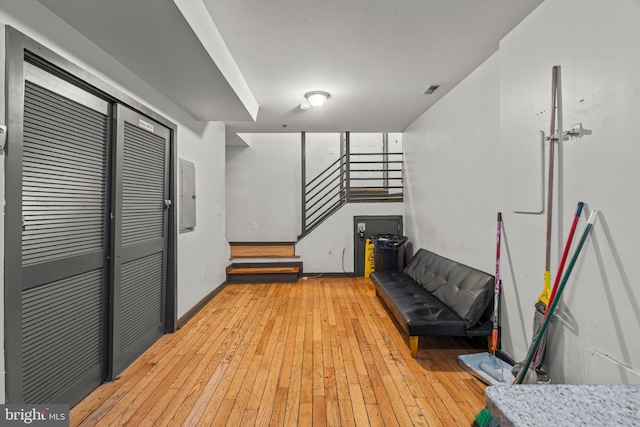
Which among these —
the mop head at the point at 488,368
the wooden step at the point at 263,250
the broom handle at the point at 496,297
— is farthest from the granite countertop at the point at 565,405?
the wooden step at the point at 263,250

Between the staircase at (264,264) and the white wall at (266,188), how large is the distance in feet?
1.79

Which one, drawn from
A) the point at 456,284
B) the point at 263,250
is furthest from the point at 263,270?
the point at 456,284

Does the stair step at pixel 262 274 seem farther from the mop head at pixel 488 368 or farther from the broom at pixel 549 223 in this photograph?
the broom at pixel 549 223

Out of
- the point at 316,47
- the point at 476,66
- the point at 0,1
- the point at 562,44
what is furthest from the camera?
the point at 476,66

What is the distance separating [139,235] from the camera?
2.40 m

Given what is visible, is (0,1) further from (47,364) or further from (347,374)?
(347,374)

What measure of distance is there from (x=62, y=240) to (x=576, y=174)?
3067 millimetres

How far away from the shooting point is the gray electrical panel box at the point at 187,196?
120 inches

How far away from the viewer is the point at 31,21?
1432 millimetres

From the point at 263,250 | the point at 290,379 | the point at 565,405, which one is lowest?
the point at 290,379

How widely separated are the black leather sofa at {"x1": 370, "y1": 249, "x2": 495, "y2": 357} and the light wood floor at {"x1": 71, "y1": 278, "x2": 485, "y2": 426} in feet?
0.92

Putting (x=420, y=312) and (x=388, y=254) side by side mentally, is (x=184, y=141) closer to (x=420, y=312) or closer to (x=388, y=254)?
(x=420, y=312)

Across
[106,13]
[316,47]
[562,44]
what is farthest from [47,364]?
[562,44]

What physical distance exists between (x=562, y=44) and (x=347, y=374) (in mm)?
2628
